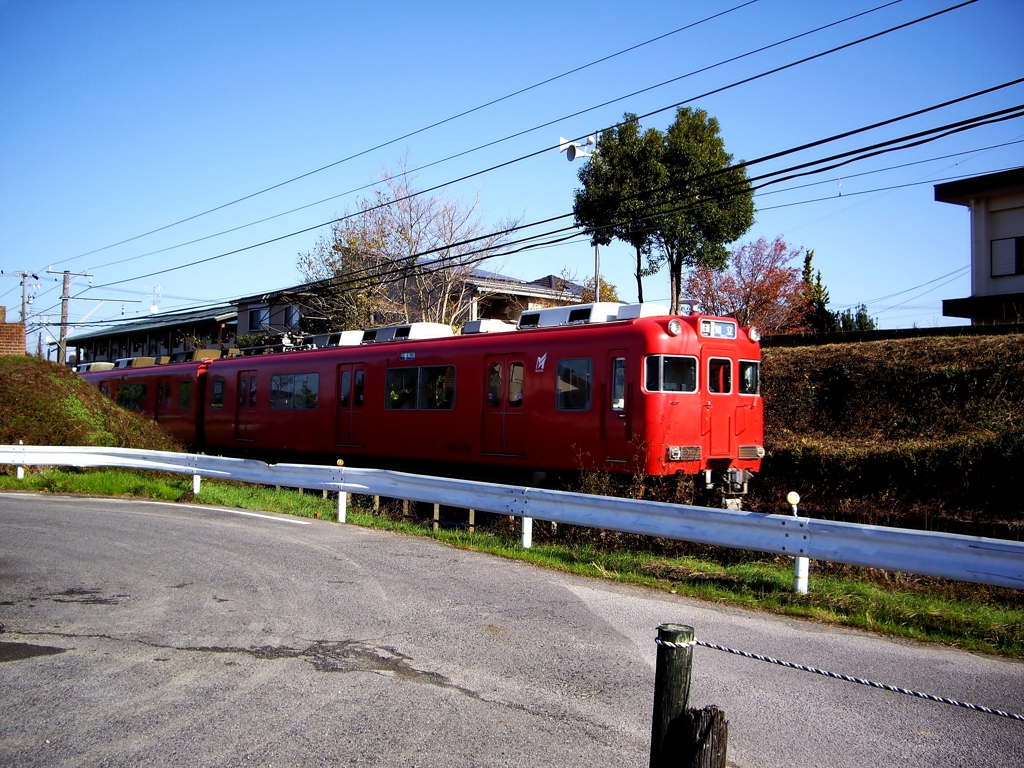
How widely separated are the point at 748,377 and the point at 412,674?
10438mm

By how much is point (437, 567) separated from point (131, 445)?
13.3m

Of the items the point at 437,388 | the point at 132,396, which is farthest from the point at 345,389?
the point at 132,396

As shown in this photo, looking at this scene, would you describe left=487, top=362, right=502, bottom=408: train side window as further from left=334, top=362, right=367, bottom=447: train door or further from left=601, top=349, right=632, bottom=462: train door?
left=334, top=362, right=367, bottom=447: train door

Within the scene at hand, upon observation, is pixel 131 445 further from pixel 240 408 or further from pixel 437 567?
pixel 437 567

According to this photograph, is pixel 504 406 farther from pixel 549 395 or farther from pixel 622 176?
pixel 622 176

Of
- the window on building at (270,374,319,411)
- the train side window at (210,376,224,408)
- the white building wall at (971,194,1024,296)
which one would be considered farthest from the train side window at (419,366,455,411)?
the white building wall at (971,194,1024,296)

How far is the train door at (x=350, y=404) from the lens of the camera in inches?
719

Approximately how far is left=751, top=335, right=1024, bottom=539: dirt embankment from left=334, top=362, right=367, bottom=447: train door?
807 centimetres

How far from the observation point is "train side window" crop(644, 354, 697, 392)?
510 inches

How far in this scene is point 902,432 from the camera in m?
17.1

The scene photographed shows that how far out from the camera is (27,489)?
15.8 metres

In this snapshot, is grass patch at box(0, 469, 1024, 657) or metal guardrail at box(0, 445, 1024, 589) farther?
grass patch at box(0, 469, 1024, 657)

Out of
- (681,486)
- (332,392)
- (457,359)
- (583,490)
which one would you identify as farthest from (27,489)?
(681,486)

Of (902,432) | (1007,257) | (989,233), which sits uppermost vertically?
(989,233)
